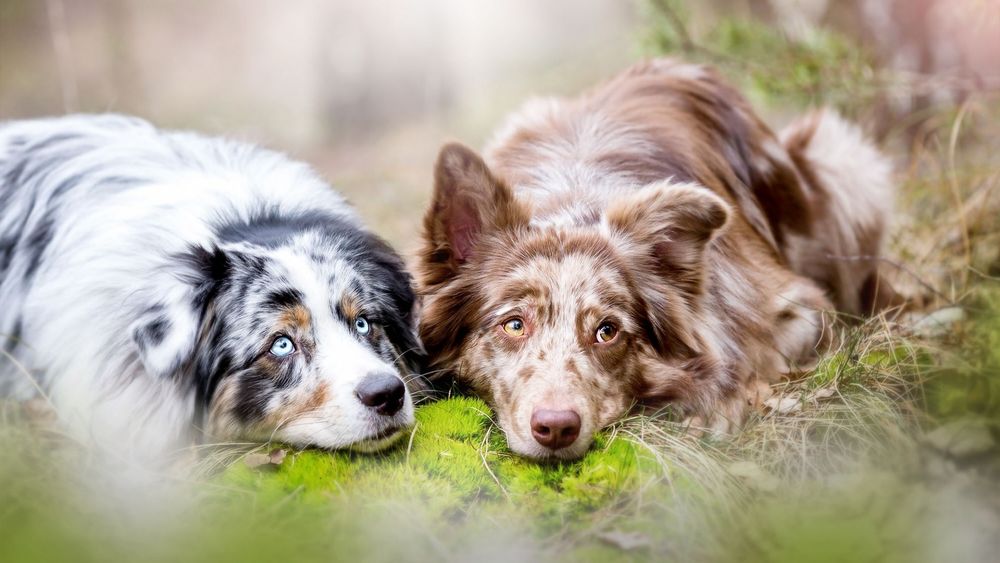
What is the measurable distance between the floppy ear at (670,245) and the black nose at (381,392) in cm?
130

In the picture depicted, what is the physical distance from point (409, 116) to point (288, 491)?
13407 mm

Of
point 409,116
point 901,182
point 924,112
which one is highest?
point 924,112

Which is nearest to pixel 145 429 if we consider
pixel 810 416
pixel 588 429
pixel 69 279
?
pixel 69 279

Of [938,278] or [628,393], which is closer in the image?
[628,393]

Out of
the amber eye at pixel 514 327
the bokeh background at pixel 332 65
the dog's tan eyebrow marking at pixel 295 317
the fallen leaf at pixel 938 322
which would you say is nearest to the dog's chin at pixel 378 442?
the dog's tan eyebrow marking at pixel 295 317

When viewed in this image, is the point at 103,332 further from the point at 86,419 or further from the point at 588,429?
the point at 588,429

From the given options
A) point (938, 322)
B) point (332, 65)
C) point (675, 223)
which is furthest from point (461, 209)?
point (332, 65)

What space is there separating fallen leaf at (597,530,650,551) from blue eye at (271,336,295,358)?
1599 millimetres

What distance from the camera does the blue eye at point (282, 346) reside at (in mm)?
3936

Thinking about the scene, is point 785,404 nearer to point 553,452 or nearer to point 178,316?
point 553,452

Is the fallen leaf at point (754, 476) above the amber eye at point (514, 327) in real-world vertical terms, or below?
below

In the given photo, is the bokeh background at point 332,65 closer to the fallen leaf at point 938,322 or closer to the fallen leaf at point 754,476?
the fallen leaf at point 938,322

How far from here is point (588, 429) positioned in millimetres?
3760

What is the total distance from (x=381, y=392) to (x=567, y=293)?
0.98 metres
